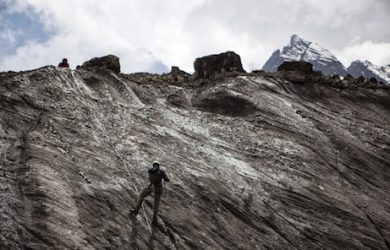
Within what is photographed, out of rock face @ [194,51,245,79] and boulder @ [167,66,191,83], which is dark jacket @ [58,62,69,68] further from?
rock face @ [194,51,245,79]

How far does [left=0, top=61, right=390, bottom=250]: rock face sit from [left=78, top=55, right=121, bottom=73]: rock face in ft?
4.24

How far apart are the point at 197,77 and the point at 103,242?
2314 cm

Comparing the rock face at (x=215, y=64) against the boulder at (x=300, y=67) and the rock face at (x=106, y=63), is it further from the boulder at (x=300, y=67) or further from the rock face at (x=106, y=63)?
the rock face at (x=106, y=63)

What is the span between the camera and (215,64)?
39.0m

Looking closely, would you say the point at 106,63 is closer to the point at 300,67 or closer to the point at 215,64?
the point at 215,64

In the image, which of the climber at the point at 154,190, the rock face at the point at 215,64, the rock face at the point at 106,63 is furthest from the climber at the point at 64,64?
the climber at the point at 154,190

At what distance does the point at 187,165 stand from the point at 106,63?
12.9 metres

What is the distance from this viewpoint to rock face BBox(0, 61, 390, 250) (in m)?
18.4

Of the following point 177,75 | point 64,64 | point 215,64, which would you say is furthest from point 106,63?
point 215,64

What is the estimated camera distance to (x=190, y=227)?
19891 millimetres

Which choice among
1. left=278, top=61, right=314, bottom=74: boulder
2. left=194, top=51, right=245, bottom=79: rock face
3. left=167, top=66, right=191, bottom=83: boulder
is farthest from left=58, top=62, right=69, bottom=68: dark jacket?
left=278, top=61, right=314, bottom=74: boulder

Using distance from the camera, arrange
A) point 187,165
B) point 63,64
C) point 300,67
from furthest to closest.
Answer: point 300,67 < point 63,64 < point 187,165

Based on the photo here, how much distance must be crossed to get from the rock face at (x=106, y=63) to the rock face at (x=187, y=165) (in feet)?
4.24

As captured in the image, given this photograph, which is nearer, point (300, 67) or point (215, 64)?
point (215, 64)
